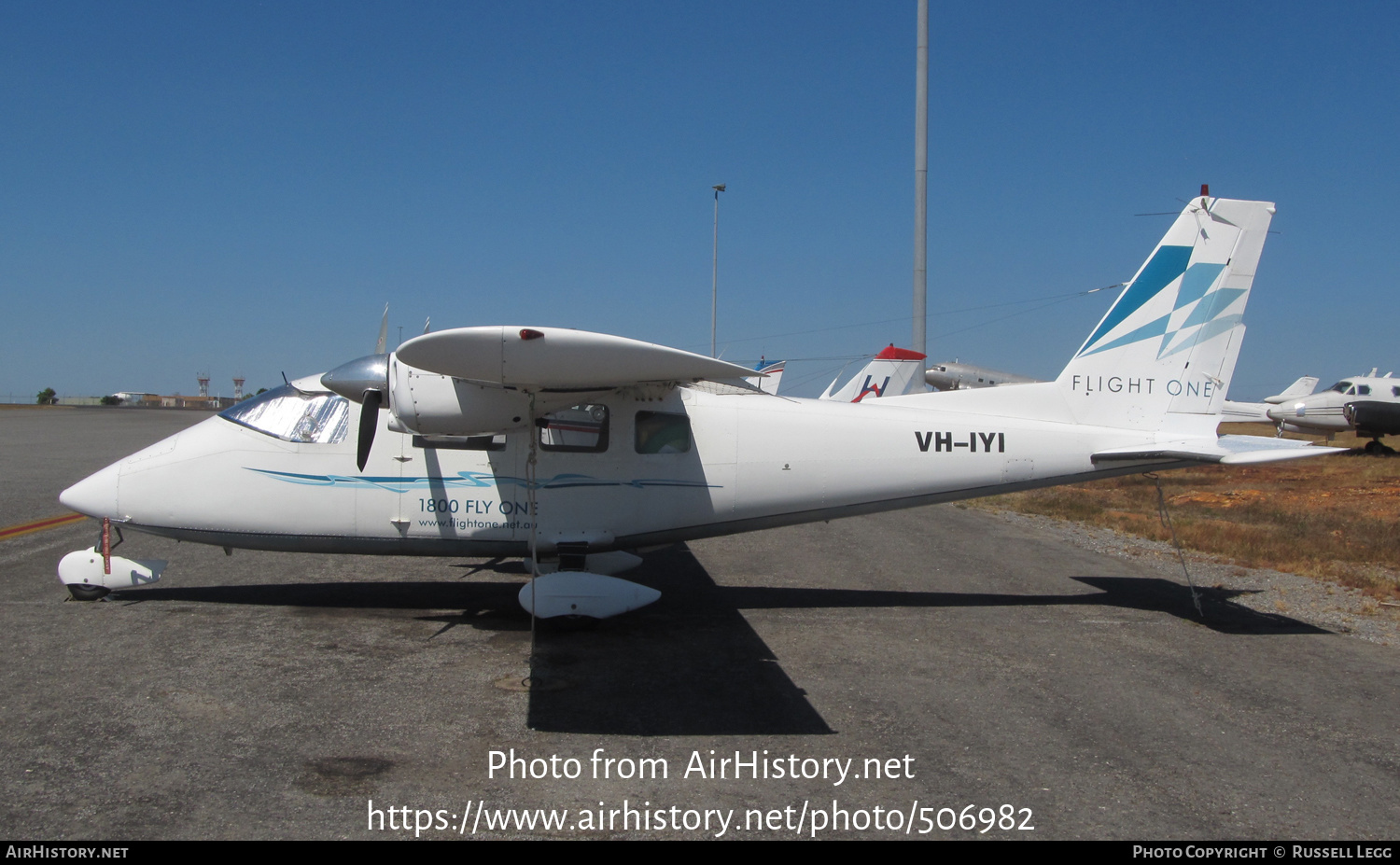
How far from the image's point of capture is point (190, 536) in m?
8.30

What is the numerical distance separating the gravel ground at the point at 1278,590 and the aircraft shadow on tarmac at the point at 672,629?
0.36m

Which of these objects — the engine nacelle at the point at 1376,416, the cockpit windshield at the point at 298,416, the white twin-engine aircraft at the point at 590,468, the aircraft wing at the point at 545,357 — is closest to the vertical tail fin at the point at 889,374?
the white twin-engine aircraft at the point at 590,468

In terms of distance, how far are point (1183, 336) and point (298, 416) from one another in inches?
374

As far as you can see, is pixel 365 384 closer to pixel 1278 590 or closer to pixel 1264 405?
pixel 1278 590

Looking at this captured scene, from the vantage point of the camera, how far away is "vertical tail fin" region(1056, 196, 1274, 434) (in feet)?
29.4

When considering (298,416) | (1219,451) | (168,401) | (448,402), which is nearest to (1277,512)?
(1219,451)

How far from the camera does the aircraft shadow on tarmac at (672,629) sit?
5.76m

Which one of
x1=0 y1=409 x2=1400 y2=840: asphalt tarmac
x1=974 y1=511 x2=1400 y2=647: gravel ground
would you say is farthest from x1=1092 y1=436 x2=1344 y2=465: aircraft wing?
x1=974 y1=511 x2=1400 y2=647: gravel ground


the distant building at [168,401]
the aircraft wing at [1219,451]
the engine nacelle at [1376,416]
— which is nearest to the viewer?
the aircraft wing at [1219,451]

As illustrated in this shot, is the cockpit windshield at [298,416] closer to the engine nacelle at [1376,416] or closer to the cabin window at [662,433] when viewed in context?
the cabin window at [662,433]

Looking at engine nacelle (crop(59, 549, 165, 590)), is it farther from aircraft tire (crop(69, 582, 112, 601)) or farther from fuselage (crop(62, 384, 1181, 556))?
fuselage (crop(62, 384, 1181, 556))

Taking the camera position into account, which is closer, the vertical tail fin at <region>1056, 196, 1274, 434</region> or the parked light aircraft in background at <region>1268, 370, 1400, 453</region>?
the vertical tail fin at <region>1056, 196, 1274, 434</region>

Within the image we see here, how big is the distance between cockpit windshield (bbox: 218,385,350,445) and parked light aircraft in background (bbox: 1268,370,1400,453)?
3309 centimetres
